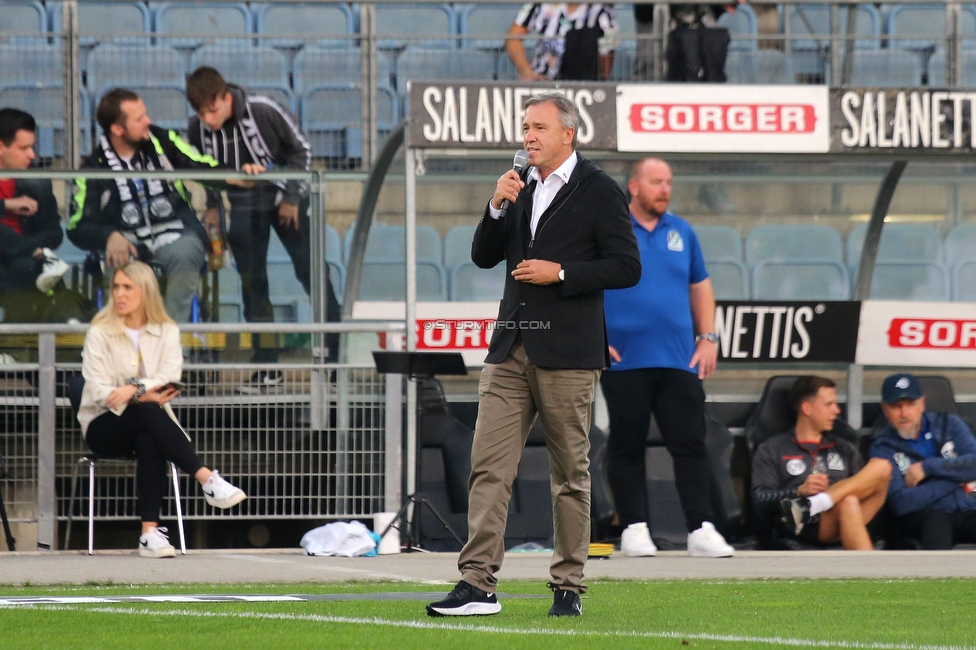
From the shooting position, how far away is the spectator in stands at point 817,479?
28.5 feet

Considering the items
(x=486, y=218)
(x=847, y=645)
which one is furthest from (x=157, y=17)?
(x=847, y=645)

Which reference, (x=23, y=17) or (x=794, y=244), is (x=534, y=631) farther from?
(x=23, y=17)

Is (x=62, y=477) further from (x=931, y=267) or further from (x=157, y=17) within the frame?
(x=931, y=267)

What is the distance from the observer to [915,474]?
8898 millimetres

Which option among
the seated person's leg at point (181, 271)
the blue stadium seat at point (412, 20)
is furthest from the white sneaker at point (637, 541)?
the blue stadium seat at point (412, 20)

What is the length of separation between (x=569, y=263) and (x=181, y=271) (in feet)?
14.4

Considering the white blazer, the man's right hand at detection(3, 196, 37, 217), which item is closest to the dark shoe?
the white blazer

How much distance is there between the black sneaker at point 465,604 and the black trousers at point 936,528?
463 cm

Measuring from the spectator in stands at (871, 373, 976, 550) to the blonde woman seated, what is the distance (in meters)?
4.03

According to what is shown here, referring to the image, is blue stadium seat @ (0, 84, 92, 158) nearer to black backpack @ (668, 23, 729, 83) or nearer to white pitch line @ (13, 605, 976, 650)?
black backpack @ (668, 23, 729, 83)

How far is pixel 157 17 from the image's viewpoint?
12188 millimetres

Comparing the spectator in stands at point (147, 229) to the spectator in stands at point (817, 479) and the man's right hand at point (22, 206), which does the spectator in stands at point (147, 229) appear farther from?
the spectator in stands at point (817, 479)

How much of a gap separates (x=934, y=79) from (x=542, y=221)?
739 centimetres

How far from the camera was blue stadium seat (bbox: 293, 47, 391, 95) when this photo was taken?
450 inches
